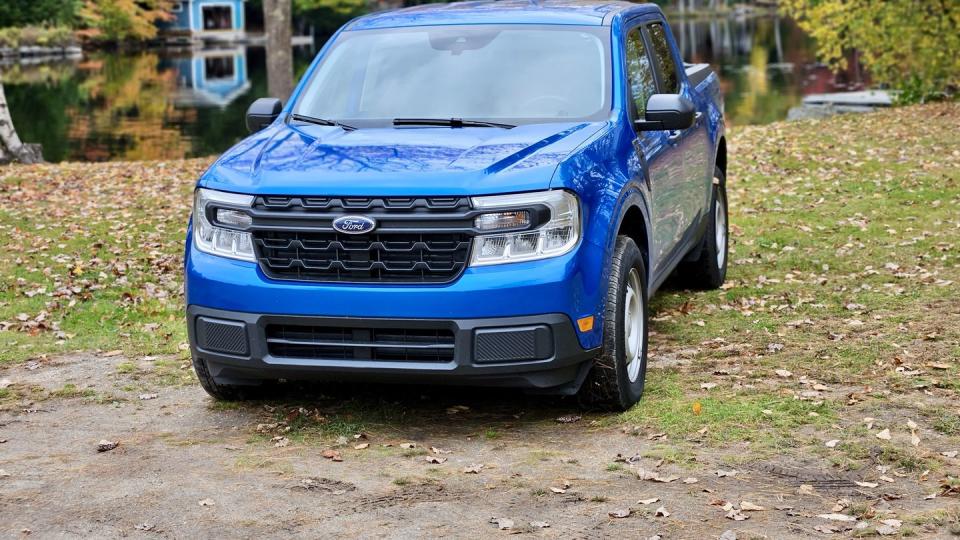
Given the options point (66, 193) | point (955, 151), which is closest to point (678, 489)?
point (66, 193)

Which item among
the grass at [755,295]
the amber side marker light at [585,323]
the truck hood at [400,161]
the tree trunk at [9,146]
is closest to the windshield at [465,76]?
the truck hood at [400,161]

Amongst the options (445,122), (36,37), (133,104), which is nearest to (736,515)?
(445,122)

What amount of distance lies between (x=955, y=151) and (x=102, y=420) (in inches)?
484

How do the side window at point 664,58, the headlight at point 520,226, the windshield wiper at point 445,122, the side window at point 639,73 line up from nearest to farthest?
the headlight at point 520,226, the windshield wiper at point 445,122, the side window at point 639,73, the side window at point 664,58

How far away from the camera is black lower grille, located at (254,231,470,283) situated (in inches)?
222

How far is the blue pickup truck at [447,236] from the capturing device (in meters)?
5.62

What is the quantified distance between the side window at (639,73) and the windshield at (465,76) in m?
0.27

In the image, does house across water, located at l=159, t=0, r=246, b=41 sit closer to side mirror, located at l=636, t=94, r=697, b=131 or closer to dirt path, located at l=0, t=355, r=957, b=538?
side mirror, located at l=636, t=94, r=697, b=131

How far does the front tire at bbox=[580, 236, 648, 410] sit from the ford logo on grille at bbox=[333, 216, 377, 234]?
117 centimetres

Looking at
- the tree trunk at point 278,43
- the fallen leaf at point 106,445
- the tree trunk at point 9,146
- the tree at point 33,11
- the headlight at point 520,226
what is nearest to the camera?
the headlight at point 520,226

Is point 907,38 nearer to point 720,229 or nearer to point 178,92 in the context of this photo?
point 720,229

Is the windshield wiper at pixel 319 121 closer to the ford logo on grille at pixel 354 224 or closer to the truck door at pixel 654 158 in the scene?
the ford logo on grille at pixel 354 224

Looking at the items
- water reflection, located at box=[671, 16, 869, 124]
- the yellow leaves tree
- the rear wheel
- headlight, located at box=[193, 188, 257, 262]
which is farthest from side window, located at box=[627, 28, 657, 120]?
the yellow leaves tree

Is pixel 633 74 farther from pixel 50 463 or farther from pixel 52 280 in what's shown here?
pixel 52 280
